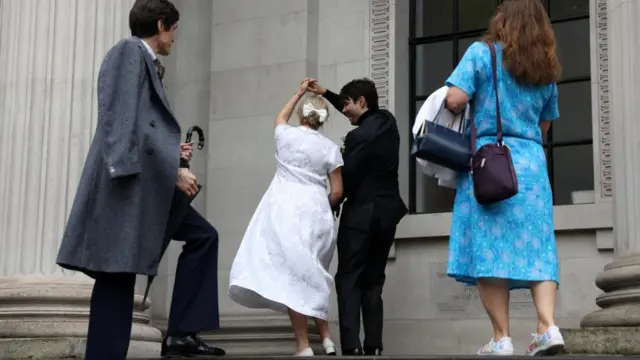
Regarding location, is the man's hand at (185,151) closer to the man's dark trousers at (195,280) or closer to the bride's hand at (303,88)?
the man's dark trousers at (195,280)

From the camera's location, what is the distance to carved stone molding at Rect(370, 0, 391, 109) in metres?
10.2

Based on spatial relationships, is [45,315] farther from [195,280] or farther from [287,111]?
[287,111]

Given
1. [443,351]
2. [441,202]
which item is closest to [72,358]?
[443,351]

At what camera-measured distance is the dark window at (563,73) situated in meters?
9.78

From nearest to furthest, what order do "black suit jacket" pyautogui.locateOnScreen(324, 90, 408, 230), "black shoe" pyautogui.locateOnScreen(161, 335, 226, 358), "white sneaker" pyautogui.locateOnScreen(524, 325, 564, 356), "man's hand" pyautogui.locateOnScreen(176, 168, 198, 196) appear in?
"man's hand" pyautogui.locateOnScreen(176, 168, 198, 196), "white sneaker" pyautogui.locateOnScreen(524, 325, 564, 356), "black shoe" pyautogui.locateOnScreen(161, 335, 226, 358), "black suit jacket" pyautogui.locateOnScreen(324, 90, 408, 230)

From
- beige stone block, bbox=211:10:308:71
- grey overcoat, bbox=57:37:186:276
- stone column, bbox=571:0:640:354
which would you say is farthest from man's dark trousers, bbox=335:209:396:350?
beige stone block, bbox=211:10:308:71

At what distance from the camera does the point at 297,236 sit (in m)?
7.84

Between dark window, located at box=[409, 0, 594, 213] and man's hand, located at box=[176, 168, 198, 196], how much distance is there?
4753 millimetres

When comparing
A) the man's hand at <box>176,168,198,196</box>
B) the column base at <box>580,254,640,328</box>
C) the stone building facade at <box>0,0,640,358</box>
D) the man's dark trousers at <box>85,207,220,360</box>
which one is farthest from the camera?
the stone building facade at <box>0,0,640,358</box>

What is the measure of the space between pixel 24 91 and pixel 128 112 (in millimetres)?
2902

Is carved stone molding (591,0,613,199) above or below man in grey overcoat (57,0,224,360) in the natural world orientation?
above

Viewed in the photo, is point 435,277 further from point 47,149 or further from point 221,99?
point 47,149

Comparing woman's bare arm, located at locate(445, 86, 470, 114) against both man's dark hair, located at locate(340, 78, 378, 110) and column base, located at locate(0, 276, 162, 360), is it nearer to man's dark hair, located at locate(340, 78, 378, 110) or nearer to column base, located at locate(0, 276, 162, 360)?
man's dark hair, located at locate(340, 78, 378, 110)

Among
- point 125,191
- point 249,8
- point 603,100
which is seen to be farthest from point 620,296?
point 249,8
